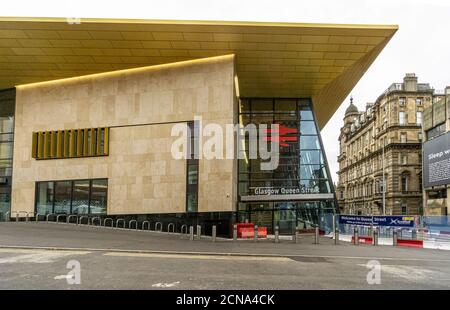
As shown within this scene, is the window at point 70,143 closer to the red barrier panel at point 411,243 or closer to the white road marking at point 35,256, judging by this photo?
the white road marking at point 35,256

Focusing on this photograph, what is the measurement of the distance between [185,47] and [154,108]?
15.1ft

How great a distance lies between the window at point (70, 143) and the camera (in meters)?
27.3

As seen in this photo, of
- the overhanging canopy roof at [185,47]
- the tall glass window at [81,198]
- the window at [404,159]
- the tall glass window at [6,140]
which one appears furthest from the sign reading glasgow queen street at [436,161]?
the tall glass window at [6,140]

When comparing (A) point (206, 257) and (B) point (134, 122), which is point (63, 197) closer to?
(B) point (134, 122)

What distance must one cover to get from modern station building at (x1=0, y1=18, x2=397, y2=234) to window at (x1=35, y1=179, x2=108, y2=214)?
7cm

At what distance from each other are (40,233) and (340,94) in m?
24.5

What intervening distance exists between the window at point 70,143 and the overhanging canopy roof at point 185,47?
3.73m

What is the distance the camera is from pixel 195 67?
25797 mm

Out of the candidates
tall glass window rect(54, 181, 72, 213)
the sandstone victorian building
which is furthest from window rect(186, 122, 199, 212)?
the sandstone victorian building

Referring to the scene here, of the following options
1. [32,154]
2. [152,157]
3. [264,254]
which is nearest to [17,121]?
[32,154]

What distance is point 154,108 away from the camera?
26438 mm

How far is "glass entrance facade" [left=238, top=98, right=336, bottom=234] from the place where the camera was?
30312 millimetres
